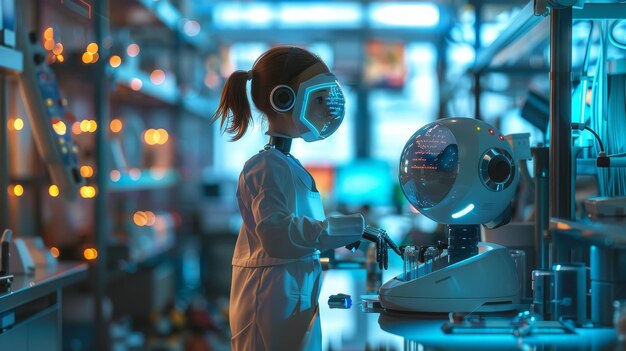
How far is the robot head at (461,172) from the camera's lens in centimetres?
184

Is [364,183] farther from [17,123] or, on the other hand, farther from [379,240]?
[379,240]

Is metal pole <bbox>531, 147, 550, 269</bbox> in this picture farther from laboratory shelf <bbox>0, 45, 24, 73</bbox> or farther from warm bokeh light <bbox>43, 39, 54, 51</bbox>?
warm bokeh light <bbox>43, 39, 54, 51</bbox>

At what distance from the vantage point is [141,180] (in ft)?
17.2

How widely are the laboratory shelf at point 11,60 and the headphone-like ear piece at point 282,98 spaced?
1114 mm

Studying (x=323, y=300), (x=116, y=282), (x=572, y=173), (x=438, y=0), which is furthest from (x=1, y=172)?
(x=438, y=0)

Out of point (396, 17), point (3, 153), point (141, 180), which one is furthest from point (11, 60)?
point (396, 17)

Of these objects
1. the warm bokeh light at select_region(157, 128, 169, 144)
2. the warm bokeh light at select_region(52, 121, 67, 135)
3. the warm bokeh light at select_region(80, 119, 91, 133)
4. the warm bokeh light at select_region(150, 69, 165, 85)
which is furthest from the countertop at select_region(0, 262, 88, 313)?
the warm bokeh light at select_region(157, 128, 169, 144)

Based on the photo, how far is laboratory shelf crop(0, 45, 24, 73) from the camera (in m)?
2.64

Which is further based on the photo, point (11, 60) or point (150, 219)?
point (150, 219)

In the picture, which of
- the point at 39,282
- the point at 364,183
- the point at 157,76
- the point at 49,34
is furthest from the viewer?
the point at 364,183

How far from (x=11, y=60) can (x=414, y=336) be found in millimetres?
1751

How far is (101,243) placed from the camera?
13.9 feet

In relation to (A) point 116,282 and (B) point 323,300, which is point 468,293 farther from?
(A) point 116,282

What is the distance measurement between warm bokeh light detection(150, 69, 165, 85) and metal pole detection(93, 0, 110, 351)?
61.0 inches
